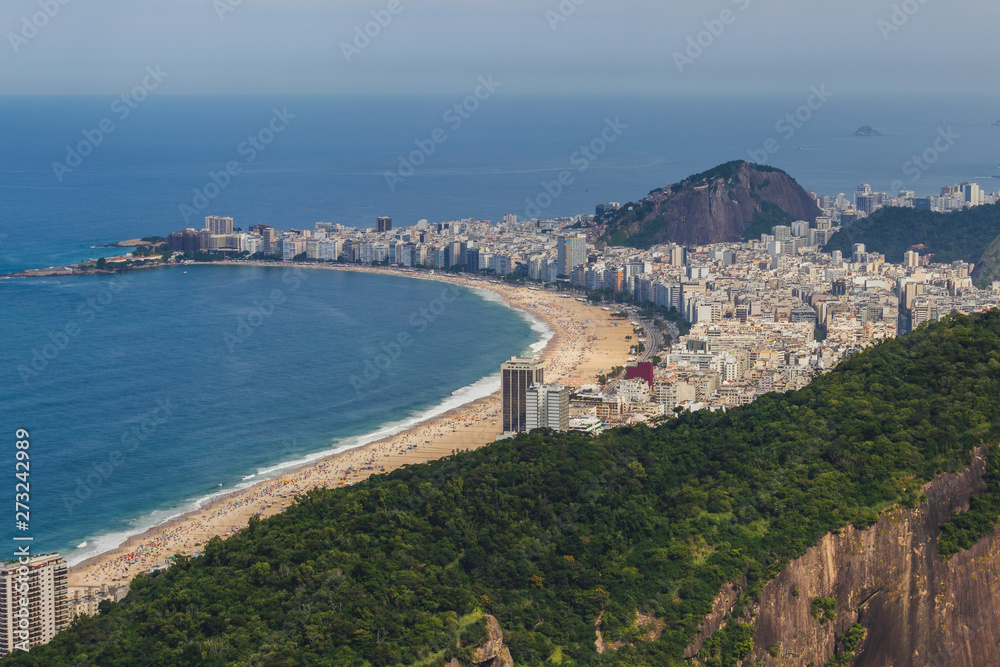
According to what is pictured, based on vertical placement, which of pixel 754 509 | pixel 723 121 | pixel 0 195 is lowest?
pixel 754 509

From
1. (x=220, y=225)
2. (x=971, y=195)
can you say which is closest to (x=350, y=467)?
(x=220, y=225)

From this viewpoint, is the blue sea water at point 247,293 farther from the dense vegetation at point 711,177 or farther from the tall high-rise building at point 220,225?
the dense vegetation at point 711,177

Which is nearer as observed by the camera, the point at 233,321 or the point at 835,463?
the point at 835,463

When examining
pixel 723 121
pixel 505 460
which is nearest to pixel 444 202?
pixel 505 460

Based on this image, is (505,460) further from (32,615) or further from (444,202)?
(444,202)

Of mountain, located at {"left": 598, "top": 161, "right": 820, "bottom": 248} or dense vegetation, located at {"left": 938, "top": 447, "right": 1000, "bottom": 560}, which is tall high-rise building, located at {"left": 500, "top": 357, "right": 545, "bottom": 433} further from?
mountain, located at {"left": 598, "top": 161, "right": 820, "bottom": 248}

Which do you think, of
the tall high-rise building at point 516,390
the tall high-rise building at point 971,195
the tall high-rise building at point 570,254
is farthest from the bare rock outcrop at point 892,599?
the tall high-rise building at point 971,195
